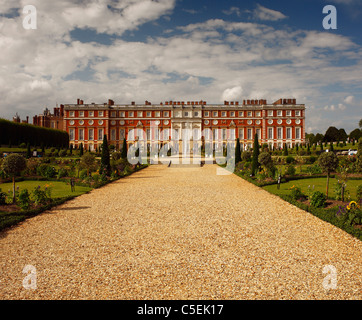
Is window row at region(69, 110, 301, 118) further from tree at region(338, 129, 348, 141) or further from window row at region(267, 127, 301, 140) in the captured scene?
tree at region(338, 129, 348, 141)

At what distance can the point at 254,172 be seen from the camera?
46.2 feet

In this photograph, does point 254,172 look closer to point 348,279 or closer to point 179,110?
point 348,279

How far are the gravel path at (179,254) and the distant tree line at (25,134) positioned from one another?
76.4ft

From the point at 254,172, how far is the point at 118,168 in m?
7.29

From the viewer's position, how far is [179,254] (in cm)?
453

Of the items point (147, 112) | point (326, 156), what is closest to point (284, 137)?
point (147, 112)

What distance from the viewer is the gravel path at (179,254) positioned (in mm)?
3438

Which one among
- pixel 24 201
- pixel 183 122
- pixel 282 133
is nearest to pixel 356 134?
pixel 282 133

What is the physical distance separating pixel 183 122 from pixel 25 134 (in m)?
23.4

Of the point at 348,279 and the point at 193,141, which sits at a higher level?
the point at 193,141

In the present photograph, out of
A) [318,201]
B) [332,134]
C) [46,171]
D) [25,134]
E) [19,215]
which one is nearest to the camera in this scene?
[19,215]

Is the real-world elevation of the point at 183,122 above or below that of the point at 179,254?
above

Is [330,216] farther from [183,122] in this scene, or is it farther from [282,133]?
[282,133]

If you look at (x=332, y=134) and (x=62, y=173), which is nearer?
(x=62, y=173)
